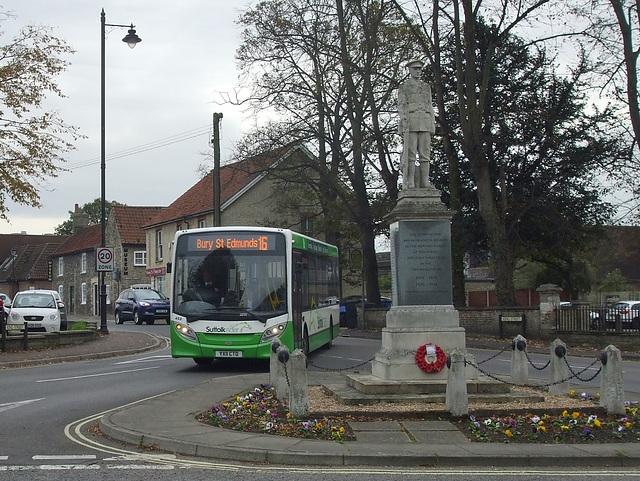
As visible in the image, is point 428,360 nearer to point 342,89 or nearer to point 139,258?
point 342,89

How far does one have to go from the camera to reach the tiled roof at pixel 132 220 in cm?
5999

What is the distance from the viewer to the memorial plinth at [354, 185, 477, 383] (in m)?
12.0

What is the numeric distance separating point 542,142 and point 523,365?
21.7 m

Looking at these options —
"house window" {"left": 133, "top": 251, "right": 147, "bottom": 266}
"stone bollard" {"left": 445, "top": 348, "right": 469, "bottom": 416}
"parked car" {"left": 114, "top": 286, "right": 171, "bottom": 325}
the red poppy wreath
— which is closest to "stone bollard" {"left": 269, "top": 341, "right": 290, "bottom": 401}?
the red poppy wreath

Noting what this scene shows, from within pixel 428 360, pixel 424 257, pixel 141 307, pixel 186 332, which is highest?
pixel 424 257

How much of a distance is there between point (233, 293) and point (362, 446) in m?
7.99

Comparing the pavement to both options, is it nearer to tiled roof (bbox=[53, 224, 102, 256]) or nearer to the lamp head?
the lamp head

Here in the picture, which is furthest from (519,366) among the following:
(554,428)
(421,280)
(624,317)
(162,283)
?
(162,283)

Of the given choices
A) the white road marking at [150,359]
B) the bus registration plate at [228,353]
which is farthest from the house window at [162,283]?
the bus registration plate at [228,353]

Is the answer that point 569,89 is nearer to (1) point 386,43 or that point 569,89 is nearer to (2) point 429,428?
(1) point 386,43

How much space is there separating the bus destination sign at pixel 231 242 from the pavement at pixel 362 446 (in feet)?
18.5

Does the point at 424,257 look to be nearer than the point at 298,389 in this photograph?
No

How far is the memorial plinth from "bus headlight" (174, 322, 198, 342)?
498cm

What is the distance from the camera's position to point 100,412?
11359 mm
